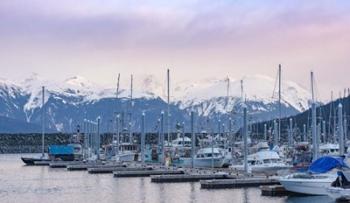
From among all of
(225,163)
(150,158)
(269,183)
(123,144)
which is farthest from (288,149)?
(269,183)

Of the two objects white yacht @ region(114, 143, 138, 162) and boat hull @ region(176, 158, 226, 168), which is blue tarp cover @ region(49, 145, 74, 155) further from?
boat hull @ region(176, 158, 226, 168)

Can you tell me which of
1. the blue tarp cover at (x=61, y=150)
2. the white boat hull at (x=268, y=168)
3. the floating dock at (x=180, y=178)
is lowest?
the floating dock at (x=180, y=178)

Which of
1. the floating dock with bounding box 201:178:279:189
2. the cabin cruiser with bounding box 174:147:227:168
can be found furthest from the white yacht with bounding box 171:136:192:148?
the floating dock with bounding box 201:178:279:189

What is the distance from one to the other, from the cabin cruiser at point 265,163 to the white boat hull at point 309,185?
2451cm

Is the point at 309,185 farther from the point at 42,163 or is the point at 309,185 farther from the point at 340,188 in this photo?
the point at 42,163

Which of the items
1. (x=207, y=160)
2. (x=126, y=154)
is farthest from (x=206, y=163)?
(x=126, y=154)

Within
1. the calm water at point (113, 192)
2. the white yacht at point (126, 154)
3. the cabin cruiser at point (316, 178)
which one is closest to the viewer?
the cabin cruiser at point (316, 178)

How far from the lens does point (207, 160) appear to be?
101 metres

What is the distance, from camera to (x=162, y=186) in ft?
243

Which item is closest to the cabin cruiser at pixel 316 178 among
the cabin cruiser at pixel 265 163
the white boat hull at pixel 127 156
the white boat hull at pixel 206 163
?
the cabin cruiser at pixel 265 163

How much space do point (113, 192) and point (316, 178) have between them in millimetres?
19580

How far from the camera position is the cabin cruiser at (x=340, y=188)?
176ft

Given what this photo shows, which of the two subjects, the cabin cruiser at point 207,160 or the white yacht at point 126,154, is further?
the white yacht at point 126,154

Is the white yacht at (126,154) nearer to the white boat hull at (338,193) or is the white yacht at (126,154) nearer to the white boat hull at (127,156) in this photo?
the white boat hull at (127,156)
